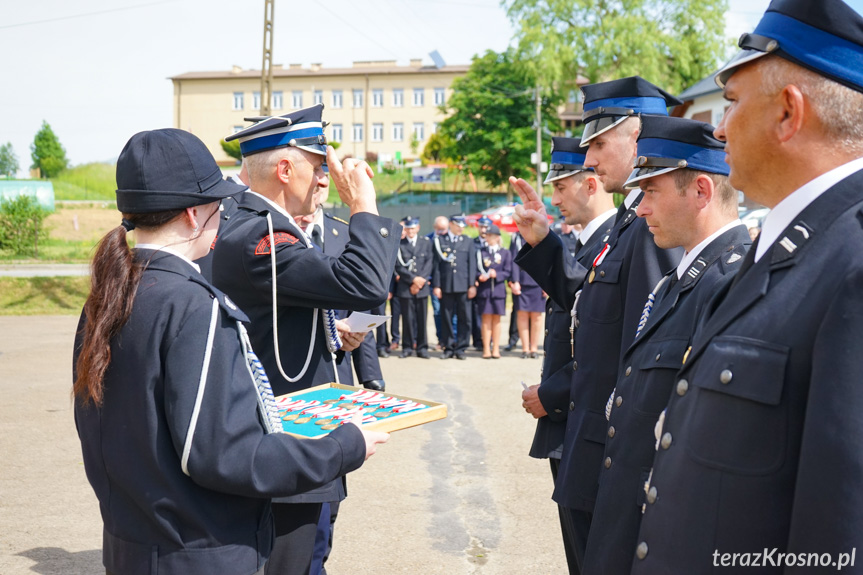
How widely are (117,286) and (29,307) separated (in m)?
17.1

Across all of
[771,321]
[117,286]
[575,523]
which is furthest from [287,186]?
[771,321]

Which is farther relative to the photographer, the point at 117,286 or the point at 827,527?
the point at 117,286

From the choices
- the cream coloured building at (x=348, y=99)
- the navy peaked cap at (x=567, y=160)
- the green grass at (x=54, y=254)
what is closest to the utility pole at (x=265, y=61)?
the green grass at (x=54, y=254)

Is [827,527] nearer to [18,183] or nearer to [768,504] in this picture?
[768,504]

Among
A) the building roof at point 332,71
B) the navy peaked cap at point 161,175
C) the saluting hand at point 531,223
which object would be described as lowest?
the saluting hand at point 531,223

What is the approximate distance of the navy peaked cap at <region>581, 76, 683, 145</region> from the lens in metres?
3.53

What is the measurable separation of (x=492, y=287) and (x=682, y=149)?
1104cm

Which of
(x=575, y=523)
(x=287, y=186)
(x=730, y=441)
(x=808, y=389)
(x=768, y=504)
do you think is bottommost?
(x=575, y=523)

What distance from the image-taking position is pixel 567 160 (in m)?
4.09

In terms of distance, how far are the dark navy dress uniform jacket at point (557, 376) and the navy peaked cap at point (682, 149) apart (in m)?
0.91

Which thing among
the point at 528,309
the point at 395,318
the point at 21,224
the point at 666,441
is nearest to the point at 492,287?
the point at 528,309

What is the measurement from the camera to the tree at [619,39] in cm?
4175

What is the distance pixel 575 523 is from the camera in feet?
10.8

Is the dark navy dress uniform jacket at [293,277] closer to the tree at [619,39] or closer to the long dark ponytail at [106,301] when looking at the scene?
the long dark ponytail at [106,301]
